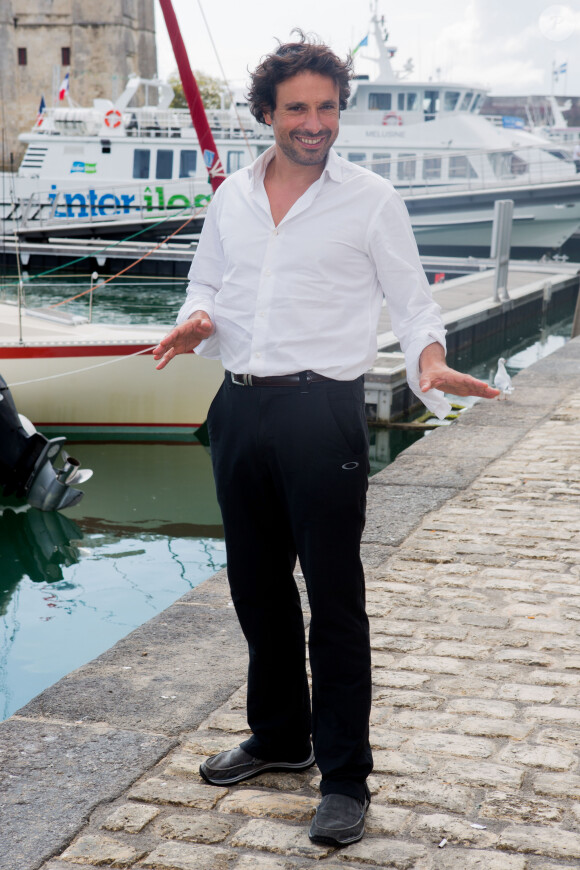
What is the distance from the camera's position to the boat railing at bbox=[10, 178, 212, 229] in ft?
88.2

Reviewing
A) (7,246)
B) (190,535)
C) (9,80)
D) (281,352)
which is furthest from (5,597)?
(9,80)

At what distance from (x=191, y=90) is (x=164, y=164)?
1716cm

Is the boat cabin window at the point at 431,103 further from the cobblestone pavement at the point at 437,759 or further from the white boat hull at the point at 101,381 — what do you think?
the cobblestone pavement at the point at 437,759

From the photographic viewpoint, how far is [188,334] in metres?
2.50

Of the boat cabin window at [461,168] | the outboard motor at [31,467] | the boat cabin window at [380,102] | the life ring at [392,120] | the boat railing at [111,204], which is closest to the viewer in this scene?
the outboard motor at [31,467]

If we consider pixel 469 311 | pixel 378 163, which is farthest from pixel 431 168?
pixel 469 311

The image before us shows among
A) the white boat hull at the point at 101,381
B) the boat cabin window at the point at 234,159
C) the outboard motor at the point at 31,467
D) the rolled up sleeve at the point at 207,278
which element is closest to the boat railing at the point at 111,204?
the boat cabin window at the point at 234,159

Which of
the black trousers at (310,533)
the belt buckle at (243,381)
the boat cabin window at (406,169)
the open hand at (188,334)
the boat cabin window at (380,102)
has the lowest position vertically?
the black trousers at (310,533)

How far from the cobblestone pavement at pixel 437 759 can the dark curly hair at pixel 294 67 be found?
5.66ft

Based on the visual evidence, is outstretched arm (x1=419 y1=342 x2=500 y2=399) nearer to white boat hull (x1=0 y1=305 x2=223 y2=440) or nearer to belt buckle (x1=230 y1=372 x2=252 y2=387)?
belt buckle (x1=230 y1=372 x2=252 y2=387)

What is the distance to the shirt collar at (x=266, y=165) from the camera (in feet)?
7.82

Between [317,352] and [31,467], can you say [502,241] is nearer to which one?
[31,467]

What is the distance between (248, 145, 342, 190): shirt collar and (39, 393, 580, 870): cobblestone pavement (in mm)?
1543

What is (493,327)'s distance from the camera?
15.3 metres
